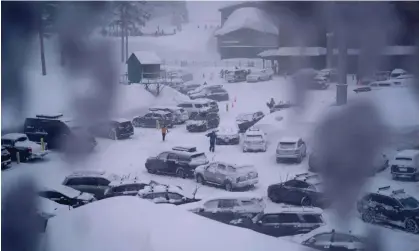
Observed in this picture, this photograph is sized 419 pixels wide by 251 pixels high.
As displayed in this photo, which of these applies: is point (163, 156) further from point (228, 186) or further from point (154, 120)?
point (228, 186)

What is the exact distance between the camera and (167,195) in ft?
11.1

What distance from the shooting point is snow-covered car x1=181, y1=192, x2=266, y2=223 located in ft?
10.9

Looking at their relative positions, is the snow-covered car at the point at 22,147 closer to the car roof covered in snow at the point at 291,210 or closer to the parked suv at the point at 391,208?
the car roof covered in snow at the point at 291,210

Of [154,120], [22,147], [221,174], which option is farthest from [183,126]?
[22,147]

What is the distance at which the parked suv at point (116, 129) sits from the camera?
351 centimetres

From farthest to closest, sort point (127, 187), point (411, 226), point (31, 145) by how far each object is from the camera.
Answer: point (31, 145), point (127, 187), point (411, 226)

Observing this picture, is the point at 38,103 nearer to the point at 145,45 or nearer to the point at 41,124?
the point at 41,124

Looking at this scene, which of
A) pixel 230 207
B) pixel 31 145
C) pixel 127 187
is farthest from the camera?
pixel 31 145

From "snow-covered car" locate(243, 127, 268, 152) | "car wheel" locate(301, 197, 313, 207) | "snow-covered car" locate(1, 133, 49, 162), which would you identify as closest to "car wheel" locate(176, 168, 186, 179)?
"snow-covered car" locate(243, 127, 268, 152)

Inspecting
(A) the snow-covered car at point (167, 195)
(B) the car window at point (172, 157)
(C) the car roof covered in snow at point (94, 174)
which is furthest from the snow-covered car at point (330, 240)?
(C) the car roof covered in snow at point (94, 174)

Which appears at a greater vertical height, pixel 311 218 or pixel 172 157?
pixel 172 157

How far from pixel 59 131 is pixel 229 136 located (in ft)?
4.03

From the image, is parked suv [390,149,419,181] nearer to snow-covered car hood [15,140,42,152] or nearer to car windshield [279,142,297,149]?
car windshield [279,142,297,149]

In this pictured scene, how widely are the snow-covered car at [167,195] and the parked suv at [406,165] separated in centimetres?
136
